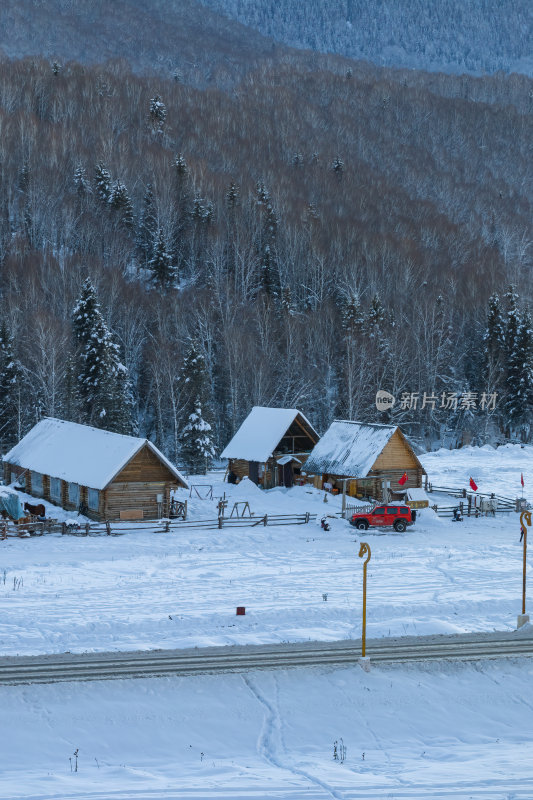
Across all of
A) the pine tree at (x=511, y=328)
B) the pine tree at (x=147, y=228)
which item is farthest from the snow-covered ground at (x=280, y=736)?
the pine tree at (x=147, y=228)

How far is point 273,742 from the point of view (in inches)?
800

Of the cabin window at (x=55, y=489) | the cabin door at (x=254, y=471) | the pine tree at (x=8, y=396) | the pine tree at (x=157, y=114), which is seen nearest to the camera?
the cabin window at (x=55, y=489)

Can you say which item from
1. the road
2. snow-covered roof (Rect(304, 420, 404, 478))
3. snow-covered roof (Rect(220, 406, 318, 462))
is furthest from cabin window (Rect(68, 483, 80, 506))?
the road

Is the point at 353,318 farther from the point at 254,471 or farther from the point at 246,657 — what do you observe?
the point at 246,657

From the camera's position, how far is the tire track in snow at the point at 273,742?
17.7 meters

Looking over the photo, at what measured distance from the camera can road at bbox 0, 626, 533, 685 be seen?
74.6 ft

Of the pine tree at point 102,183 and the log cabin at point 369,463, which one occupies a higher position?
the pine tree at point 102,183

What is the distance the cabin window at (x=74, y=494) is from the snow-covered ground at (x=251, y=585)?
16.9 feet

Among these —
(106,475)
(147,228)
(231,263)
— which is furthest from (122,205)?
(106,475)

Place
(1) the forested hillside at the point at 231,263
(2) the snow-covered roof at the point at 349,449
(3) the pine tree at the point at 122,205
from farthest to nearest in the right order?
(3) the pine tree at the point at 122,205 → (1) the forested hillside at the point at 231,263 → (2) the snow-covered roof at the point at 349,449

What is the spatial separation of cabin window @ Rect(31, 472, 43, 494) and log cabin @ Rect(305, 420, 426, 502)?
1463cm

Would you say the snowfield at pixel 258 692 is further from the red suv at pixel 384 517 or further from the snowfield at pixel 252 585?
the red suv at pixel 384 517

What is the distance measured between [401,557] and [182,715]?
60.2 ft

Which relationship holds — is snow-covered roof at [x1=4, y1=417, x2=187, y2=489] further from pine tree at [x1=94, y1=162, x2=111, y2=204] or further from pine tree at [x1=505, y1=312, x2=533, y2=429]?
pine tree at [x1=94, y1=162, x2=111, y2=204]
